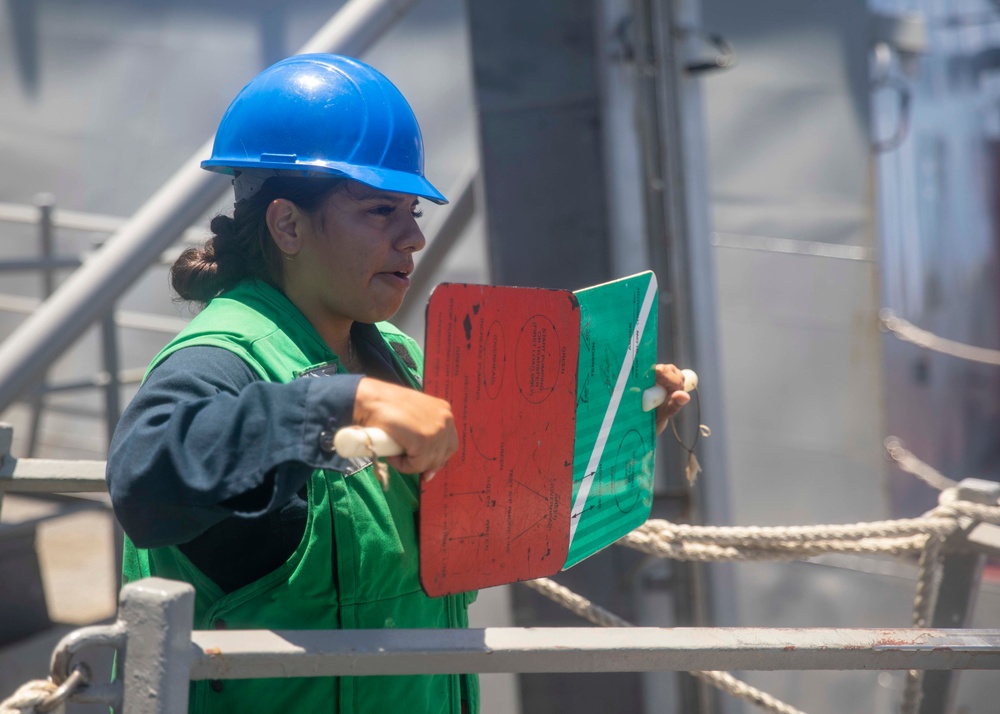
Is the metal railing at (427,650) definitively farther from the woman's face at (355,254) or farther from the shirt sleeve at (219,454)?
A: the woman's face at (355,254)

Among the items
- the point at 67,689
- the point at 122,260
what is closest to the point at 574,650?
the point at 67,689

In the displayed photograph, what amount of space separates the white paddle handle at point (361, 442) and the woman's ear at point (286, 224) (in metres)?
0.44

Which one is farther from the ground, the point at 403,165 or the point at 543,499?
the point at 403,165

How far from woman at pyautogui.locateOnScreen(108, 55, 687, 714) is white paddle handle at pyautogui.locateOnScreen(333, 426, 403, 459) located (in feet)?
0.05

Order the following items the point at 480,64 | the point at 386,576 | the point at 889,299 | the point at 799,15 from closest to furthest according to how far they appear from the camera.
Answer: the point at 386,576
the point at 480,64
the point at 799,15
the point at 889,299

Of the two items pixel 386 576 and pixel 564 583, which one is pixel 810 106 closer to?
pixel 564 583

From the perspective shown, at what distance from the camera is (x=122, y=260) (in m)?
2.39

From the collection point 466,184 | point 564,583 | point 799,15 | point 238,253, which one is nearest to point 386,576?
point 238,253

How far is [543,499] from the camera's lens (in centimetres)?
136

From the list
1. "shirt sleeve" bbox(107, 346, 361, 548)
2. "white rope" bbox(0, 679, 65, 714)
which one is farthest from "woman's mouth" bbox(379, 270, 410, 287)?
"white rope" bbox(0, 679, 65, 714)

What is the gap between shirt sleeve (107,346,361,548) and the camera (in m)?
0.99

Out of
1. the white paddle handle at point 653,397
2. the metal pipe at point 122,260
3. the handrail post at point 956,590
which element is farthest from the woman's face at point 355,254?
the handrail post at point 956,590

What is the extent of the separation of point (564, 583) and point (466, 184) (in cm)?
135

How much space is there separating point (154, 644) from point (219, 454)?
200 millimetres
